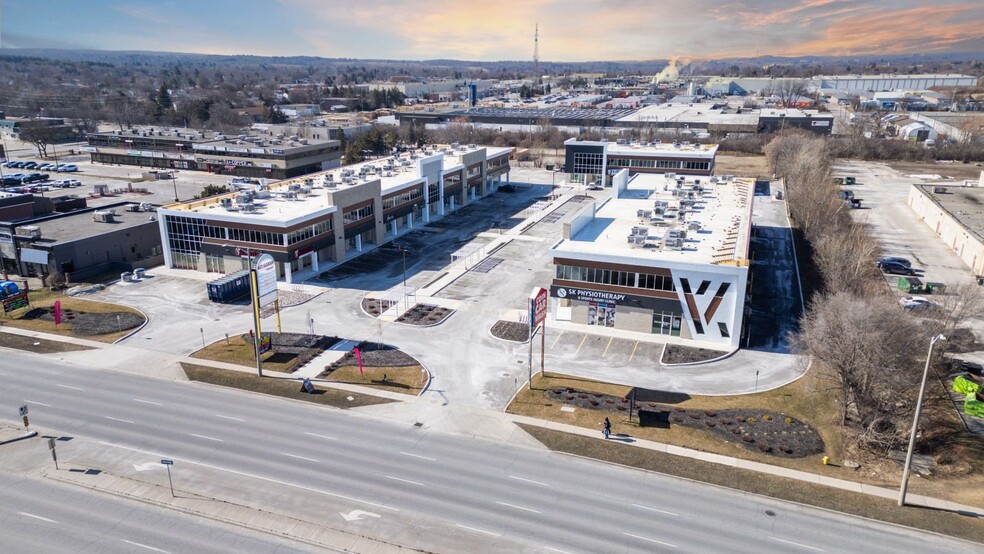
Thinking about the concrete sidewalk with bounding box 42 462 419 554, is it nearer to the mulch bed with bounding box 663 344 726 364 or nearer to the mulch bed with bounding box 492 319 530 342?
the mulch bed with bounding box 492 319 530 342

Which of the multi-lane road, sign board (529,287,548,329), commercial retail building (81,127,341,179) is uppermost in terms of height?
commercial retail building (81,127,341,179)

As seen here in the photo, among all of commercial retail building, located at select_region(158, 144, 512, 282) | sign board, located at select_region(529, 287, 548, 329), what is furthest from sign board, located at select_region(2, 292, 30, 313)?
sign board, located at select_region(529, 287, 548, 329)

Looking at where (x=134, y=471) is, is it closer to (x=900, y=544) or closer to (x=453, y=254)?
(x=900, y=544)

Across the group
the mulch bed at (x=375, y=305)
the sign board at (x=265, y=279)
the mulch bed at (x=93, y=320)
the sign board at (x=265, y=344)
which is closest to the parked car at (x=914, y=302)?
the mulch bed at (x=375, y=305)

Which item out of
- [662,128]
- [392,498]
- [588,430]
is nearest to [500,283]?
[588,430]

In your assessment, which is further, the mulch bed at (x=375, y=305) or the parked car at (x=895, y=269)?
the parked car at (x=895, y=269)

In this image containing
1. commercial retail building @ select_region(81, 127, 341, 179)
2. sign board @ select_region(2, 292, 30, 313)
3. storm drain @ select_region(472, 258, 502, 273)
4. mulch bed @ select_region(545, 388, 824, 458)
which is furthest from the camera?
commercial retail building @ select_region(81, 127, 341, 179)

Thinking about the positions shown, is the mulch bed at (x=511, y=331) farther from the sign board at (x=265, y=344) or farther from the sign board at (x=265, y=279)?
the sign board at (x=265, y=279)
